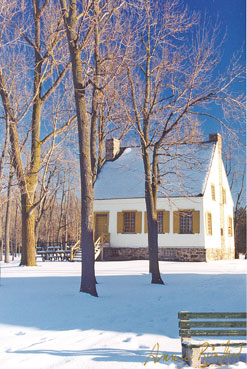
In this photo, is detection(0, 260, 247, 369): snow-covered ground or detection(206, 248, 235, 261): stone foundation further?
detection(206, 248, 235, 261): stone foundation

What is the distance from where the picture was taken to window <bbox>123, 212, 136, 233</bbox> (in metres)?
27.1

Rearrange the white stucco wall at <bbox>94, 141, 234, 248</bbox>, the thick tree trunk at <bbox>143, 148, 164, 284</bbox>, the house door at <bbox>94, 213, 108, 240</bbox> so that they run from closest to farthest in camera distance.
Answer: the thick tree trunk at <bbox>143, 148, 164, 284</bbox> < the white stucco wall at <bbox>94, 141, 234, 248</bbox> < the house door at <bbox>94, 213, 108, 240</bbox>

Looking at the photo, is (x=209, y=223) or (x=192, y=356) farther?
(x=209, y=223)

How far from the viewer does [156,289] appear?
12.1 meters

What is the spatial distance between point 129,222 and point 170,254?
3.62 meters

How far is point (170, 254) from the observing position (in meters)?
25.8

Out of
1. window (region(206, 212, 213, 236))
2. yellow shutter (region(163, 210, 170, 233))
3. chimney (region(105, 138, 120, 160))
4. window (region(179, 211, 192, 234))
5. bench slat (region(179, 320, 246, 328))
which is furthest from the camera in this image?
chimney (region(105, 138, 120, 160))

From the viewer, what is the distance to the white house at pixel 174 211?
25.3 meters

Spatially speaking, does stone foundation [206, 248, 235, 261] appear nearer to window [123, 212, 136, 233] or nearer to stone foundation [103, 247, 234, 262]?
stone foundation [103, 247, 234, 262]

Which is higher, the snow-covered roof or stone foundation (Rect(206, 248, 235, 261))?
the snow-covered roof

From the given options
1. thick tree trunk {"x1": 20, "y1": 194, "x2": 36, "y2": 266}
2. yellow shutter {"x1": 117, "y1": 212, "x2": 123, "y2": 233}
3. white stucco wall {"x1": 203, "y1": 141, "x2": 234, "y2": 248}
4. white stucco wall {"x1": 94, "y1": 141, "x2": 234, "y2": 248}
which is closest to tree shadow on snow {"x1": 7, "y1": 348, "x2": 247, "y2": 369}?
thick tree trunk {"x1": 20, "y1": 194, "x2": 36, "y2": 266}

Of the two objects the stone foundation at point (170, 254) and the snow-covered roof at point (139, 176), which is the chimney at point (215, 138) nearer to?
the snow-covered roof at point (139, 176)

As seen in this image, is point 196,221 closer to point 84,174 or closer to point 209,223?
point 209,223

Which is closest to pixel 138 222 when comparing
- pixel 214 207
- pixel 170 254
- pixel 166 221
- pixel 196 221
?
pixel 166 221
